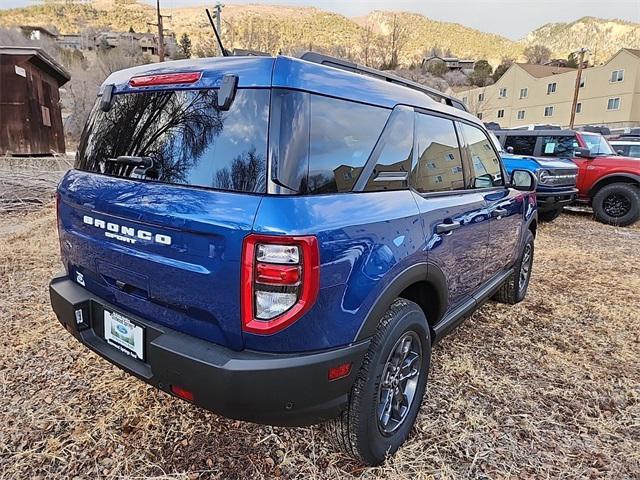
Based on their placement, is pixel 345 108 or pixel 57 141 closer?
pixel 345 108

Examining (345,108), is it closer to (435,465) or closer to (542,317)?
(435,465)

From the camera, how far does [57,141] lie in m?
15.8

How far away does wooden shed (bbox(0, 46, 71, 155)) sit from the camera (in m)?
13.5

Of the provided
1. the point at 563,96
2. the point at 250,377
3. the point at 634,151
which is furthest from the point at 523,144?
the point at 563,96

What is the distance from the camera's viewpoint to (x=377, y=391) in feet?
6.35

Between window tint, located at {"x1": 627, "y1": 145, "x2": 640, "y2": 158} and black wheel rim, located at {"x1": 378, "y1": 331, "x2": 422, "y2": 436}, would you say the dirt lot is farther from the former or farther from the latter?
window tint, located at {"x1": 627, "y1": 145, "x2": 640, "y2": 158}

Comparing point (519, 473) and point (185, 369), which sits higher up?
point (185, 369)

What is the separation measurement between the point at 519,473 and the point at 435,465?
412 millimetres

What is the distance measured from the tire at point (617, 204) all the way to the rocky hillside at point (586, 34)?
152m

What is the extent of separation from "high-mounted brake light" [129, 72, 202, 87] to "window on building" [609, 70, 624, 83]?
47129 mm

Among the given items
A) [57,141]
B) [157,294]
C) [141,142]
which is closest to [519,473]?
[157,294]

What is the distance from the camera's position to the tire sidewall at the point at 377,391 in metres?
1.88

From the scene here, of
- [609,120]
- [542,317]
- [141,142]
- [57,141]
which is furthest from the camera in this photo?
[609,120]

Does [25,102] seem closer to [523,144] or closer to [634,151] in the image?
[523,144]
